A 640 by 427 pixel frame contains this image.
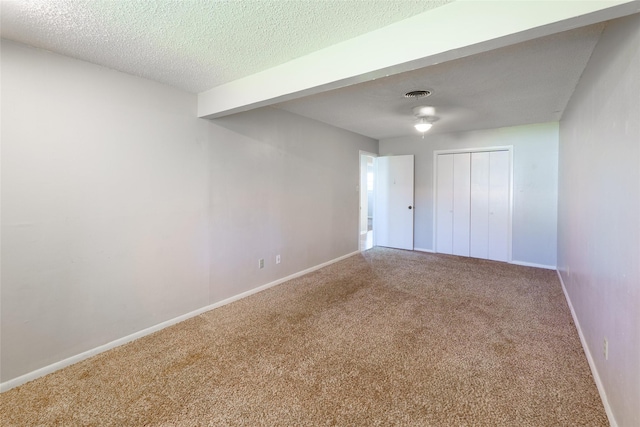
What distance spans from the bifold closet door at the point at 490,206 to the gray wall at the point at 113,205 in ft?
11.9

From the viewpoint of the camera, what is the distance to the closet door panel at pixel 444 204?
541 centimetres

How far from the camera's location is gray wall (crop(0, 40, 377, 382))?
1.96 metres

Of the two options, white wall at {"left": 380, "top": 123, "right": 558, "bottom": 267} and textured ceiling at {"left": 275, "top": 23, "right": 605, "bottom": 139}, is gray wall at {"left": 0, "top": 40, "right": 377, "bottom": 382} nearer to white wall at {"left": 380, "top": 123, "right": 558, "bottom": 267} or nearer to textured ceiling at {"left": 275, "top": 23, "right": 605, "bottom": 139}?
textured ceiling at {"left": 275, "top": 23, "right": 605, "bottom": 139}

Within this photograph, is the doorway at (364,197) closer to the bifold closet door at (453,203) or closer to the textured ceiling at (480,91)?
the bifold closet door at (453,203)

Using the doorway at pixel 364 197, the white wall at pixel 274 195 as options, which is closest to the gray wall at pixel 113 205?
the white wall at pixel 274 195

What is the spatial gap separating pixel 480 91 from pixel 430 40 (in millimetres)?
1779

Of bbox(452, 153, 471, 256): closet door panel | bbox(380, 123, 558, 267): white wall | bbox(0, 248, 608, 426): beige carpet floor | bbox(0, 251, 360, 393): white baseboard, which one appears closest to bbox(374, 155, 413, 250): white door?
bbox(452, 153, 471, 256): closet door panel

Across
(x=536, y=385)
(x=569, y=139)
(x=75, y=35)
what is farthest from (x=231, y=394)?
(x=569, y=139)

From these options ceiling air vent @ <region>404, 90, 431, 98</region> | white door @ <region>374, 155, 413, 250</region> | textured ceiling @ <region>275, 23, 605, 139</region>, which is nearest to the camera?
textured ceiling @ <region>275, 23, 605, 139</region>

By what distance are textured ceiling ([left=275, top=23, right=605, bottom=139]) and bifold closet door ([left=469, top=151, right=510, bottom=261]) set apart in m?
0.62

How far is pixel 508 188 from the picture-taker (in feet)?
15.9

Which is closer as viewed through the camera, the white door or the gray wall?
the gray wall

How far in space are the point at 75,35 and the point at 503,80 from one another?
3.43 m

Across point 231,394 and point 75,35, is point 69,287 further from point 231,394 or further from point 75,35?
point 75,35
